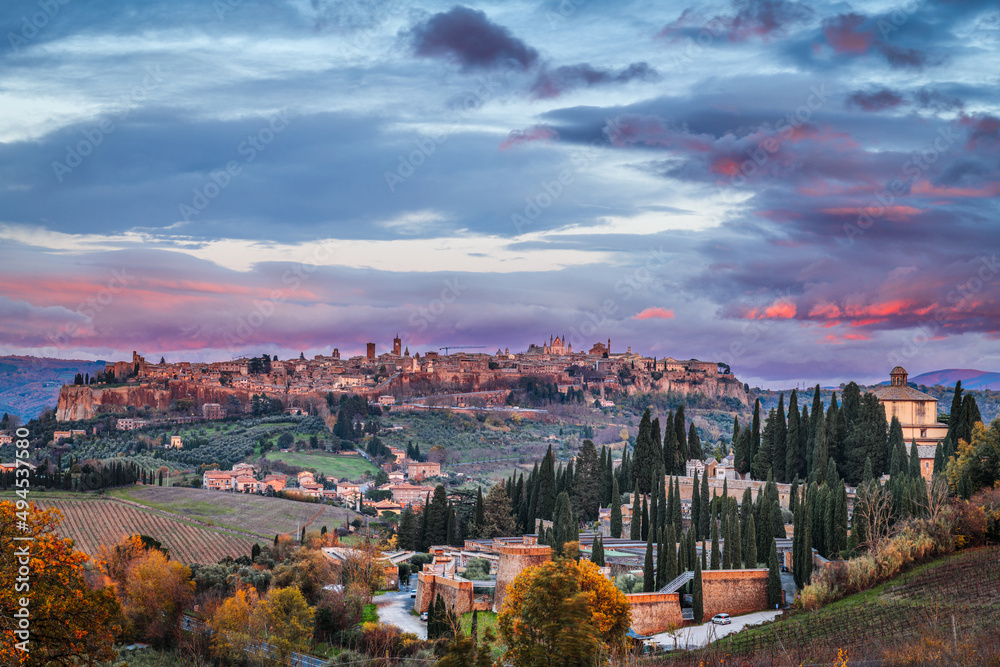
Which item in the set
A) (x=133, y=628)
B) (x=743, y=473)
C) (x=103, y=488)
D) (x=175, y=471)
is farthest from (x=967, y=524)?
(x=175, y=471)

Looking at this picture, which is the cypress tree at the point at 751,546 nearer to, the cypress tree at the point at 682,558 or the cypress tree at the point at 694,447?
the cypress tree at the point at 682,558

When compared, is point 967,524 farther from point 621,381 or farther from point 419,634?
point 621,381

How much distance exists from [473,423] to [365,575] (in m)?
66.0

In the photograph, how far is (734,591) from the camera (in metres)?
23.1

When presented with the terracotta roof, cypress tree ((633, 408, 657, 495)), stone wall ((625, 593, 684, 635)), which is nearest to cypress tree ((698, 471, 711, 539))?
cypress tree ((633, 408, 657, 495))

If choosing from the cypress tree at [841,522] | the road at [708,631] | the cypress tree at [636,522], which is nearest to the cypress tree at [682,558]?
the road at [708,631]

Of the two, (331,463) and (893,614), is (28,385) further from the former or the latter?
(893,614)

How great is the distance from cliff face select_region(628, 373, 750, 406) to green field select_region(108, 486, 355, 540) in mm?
65427

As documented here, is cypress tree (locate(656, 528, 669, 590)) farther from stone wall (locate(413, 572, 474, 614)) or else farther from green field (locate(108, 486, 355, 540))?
green field (locate(108, 486, 355, 540))

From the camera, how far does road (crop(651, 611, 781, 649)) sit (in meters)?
20.4

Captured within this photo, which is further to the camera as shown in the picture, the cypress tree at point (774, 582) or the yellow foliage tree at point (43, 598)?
the cypress tree at point (774, 582)

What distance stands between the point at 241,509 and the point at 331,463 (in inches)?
792

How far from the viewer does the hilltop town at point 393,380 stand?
298 ft

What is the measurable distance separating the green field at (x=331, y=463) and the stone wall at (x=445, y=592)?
43.3 metres
